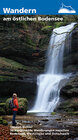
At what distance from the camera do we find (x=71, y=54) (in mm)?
25969

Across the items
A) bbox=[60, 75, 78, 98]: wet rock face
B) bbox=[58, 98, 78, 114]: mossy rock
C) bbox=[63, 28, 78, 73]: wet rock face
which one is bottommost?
bbox=[58, 98, 78, 114]: mossy rock

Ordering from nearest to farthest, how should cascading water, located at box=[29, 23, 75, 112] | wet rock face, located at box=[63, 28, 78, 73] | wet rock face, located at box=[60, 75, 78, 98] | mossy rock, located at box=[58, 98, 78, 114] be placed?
mossy rock, located at box=[58, 98, 78, 114]
wet rock face, located at box=[60, 75, 78, 98]
cascading water, located at box=[29, 23, 75, 112]
wet rock face, located at box=[63, 28, 78, 73]

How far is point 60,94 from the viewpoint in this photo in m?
19.6

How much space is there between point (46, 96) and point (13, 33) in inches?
482

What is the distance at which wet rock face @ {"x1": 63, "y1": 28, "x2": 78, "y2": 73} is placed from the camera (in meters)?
25.3

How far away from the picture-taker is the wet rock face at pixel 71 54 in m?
25.3

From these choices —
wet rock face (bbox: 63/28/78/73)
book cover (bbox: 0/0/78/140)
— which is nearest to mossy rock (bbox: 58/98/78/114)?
book cover (bbox: 0/0/78/140)

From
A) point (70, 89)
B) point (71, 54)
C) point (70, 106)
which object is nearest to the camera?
point (70, 106)

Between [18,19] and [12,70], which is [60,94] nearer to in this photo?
[12,70]

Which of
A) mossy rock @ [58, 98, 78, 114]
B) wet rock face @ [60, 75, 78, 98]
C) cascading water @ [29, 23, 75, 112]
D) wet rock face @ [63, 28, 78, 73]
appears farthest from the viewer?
wet rock face @ [63, 28, 78, 73]

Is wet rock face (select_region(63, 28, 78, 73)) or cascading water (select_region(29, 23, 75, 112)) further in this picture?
wet rock face (select_region(63, 28, 78, 73))

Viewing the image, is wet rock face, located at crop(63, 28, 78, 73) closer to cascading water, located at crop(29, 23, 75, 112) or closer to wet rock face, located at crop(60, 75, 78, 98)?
cascading water, located at crop(29, 23, 75, 112)

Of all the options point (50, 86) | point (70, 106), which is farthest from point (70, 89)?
point (50, 86)

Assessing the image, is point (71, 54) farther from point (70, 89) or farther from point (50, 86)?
point (70, 89)
